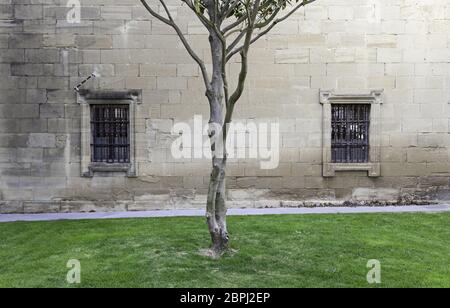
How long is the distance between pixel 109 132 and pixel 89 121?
0.46m

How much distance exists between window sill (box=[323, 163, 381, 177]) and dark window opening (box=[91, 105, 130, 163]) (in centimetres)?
419

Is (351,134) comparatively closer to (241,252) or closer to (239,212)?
(239,212)

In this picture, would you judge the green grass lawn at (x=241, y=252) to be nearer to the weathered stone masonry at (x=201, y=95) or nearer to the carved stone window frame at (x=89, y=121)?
the weathered stone masonry at (x=201, y=95)

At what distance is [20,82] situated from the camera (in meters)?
9.80

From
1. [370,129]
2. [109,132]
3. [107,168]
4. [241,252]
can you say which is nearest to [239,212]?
[107,168]

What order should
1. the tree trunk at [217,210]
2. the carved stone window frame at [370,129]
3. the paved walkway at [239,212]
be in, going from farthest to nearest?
1. the carved stone window frame at [370,129]
2. the paved walkway at [239,212]
3. the tree trunk at [217,210]

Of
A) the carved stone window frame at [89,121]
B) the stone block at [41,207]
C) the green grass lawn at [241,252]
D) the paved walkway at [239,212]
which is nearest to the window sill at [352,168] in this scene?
the paved walkway at [239,212]

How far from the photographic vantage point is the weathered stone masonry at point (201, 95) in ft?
32.2

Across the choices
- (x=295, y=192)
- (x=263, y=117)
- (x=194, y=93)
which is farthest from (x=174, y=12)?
(x=295, y=192)

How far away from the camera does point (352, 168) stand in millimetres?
10016

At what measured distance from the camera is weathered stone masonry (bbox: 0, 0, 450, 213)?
A: 32.2 ft

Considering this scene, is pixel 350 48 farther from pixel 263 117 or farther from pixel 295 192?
pixel 295 192

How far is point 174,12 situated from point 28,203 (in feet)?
Answer: 16.3

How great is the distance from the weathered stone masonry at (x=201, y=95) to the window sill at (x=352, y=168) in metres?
0.11
